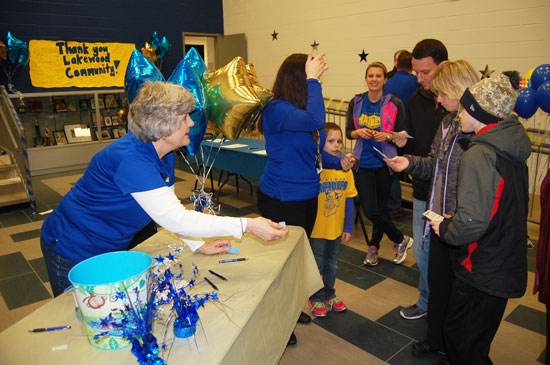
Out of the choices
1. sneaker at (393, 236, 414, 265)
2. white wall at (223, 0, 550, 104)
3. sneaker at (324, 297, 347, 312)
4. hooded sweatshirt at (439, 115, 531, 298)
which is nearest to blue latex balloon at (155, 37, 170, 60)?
white wall at (223, 0, 550, 104)

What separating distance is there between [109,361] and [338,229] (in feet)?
5.66

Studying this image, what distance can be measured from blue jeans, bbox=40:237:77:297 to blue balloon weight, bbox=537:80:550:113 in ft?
11.4

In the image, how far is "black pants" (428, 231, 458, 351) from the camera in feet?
6.57

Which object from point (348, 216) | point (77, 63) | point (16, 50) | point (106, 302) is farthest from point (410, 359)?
point (77, 63)

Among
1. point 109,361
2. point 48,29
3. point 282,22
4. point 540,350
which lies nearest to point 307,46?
point 282,22

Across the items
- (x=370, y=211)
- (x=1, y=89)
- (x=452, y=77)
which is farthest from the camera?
(x=1, y=89)

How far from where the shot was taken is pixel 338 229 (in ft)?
8.35

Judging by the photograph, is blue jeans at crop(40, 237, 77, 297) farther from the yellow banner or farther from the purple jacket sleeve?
the yellow banner

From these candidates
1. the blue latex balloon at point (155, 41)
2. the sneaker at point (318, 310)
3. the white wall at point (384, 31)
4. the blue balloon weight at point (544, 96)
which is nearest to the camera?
the sneaker at point (318, 310)

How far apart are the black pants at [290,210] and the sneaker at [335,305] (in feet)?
2.25

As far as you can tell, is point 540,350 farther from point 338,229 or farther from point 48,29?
point 48,29

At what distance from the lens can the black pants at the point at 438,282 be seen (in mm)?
2004

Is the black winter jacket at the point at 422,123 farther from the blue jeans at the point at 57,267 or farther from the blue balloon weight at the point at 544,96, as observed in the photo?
the blue jeans at the point at 57,267

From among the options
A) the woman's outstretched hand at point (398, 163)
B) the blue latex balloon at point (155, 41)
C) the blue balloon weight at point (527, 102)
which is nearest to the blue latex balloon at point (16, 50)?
the blue latex balloon at point (155, 41)
